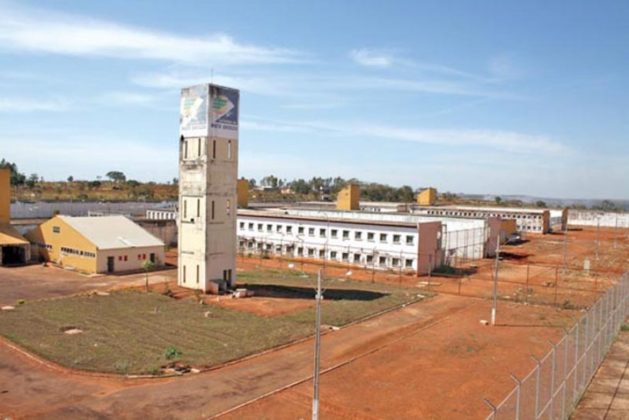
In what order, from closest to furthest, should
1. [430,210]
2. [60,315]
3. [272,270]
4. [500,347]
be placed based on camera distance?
[500,347] < [60,315] < [272,270] < [430,210]

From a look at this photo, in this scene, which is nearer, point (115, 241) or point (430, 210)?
point (115, 241)

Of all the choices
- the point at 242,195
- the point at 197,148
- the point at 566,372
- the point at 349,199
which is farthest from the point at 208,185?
the point at 349,199

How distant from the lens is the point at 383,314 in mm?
37656

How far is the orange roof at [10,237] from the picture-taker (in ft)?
178

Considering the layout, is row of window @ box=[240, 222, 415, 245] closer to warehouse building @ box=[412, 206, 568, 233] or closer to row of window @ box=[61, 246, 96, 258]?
row of window @ box=[61, 246, 96, 258]

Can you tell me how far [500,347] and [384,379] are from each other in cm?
960

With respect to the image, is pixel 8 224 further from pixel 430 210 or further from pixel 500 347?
pixel 430 210

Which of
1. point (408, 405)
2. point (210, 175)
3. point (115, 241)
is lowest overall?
point (408, 405)

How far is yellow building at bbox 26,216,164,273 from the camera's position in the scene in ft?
169

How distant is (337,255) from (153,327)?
34383 mm

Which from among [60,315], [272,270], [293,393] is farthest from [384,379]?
[272,270]

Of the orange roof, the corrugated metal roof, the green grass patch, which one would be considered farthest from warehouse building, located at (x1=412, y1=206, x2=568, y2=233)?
the orange roof

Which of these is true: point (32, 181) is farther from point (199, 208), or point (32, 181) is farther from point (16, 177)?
point (199, 208)

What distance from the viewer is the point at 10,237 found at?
55.2 metres
